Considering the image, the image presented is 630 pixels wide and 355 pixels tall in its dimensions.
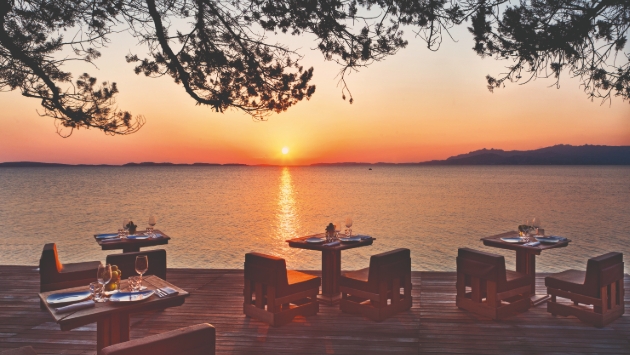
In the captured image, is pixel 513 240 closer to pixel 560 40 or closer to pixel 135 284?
pixel 560 40

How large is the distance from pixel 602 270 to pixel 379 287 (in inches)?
85.8

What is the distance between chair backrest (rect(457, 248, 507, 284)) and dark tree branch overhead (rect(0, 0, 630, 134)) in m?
1.79

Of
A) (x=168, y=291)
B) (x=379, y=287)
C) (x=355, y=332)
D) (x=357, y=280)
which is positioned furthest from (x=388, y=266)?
(x=168, y=291)

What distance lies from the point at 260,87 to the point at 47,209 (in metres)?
29.3

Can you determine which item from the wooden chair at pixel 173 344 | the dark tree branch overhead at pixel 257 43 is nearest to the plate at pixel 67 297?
the wooden chair at pixel 173 344

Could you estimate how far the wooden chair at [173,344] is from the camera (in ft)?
5.93

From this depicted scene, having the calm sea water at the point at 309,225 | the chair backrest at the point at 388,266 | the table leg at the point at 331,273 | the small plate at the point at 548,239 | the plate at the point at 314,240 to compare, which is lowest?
the calm sea water at the point at 309,225

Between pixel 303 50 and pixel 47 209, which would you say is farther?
pixel 47 209

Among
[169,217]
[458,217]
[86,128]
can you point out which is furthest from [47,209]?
[86,128]

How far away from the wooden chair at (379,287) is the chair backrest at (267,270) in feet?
2.53

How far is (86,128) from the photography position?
5203 mm

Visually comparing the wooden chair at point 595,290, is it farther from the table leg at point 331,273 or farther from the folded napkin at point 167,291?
the folded napkin at point 167,291

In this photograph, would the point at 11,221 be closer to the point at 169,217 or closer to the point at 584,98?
the point at 169,217

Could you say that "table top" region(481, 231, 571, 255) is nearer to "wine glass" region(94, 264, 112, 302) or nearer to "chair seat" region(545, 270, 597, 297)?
"chair seat" region(545, 270, 597, 297)
